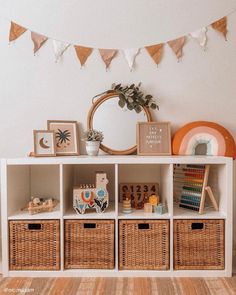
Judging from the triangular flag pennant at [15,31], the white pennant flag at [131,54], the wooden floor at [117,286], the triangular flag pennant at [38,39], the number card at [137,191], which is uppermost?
the triangular flag pennant at [15,31]

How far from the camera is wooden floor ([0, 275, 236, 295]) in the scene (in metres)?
1.81

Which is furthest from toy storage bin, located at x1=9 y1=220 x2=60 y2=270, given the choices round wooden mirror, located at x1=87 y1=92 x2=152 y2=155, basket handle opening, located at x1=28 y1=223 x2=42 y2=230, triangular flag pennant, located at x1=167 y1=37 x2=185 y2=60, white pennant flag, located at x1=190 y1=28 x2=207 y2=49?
white pennant flag, located at x1=190 y1=28 x2=207 y2=49

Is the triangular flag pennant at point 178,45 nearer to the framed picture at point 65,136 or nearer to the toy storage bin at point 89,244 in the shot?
the framed picture at point 65,136

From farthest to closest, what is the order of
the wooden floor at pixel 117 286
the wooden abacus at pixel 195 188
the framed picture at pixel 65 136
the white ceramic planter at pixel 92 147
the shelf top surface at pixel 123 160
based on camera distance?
1. the framed picture at pixel 65 136
2. the white ceramic planter at pixel 92 147
3. the wooden abacus at pixel 195 188
4. the shelf top surface at pixel 123 160
5. the wooden floor at pixel 117 286

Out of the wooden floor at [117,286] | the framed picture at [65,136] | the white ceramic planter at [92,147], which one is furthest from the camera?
the framed picture at [65,136]

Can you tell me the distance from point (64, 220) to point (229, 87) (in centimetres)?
141

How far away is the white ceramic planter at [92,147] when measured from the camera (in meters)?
2.18

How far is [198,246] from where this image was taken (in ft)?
6.65

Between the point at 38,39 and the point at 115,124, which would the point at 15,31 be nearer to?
the point at 38,39

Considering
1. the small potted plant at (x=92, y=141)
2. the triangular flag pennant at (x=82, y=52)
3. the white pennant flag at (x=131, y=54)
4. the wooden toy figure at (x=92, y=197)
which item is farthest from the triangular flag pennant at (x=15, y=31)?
the wooden toy figure at (x=92, y=197)

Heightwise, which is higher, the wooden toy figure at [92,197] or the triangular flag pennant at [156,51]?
the triangular flag pennant at [156,51]

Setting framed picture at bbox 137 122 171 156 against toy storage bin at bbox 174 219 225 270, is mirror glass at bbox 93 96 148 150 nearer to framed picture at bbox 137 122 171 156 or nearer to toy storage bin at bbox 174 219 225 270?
framed picture at bbox 137 122 171 156

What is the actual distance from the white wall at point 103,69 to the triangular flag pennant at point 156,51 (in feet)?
0.10

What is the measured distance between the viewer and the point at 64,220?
202cm
